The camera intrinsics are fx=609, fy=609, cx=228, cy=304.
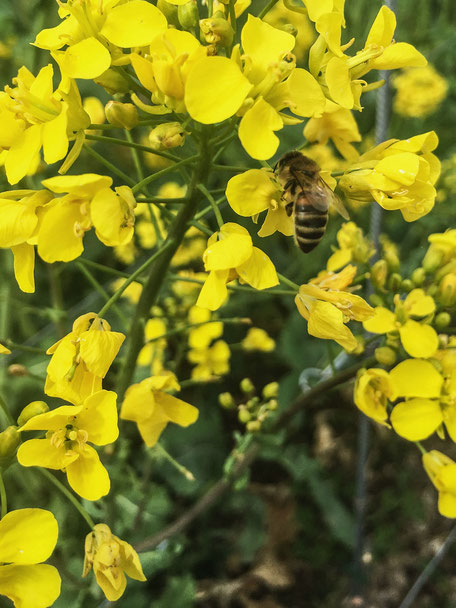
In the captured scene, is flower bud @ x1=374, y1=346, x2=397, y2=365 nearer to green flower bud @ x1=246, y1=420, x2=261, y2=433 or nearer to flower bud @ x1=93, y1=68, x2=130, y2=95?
green flower bud @ x1=246, y1=420, x2=261, y2=433

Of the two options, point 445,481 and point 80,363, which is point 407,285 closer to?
point 445,481

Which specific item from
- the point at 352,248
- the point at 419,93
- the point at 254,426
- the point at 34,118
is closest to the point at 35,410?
the point at 34,118

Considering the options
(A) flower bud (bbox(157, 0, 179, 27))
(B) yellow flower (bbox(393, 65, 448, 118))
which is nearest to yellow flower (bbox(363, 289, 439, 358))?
(A) flower bud (bbox(157, 0, 179, 27))

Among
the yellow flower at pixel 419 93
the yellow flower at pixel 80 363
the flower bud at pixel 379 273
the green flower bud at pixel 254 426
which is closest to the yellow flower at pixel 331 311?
the flower bud at pixel 379 273

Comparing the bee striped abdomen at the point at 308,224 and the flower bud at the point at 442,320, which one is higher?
the bee striped abdomen at the point at 308,224

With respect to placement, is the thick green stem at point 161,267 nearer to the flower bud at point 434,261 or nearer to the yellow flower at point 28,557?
the yellow flower at point 28,557

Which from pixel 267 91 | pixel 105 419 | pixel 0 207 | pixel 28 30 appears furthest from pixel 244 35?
pixel 28 30

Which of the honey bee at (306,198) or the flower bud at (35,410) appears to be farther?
the honey bee at (306,198)
